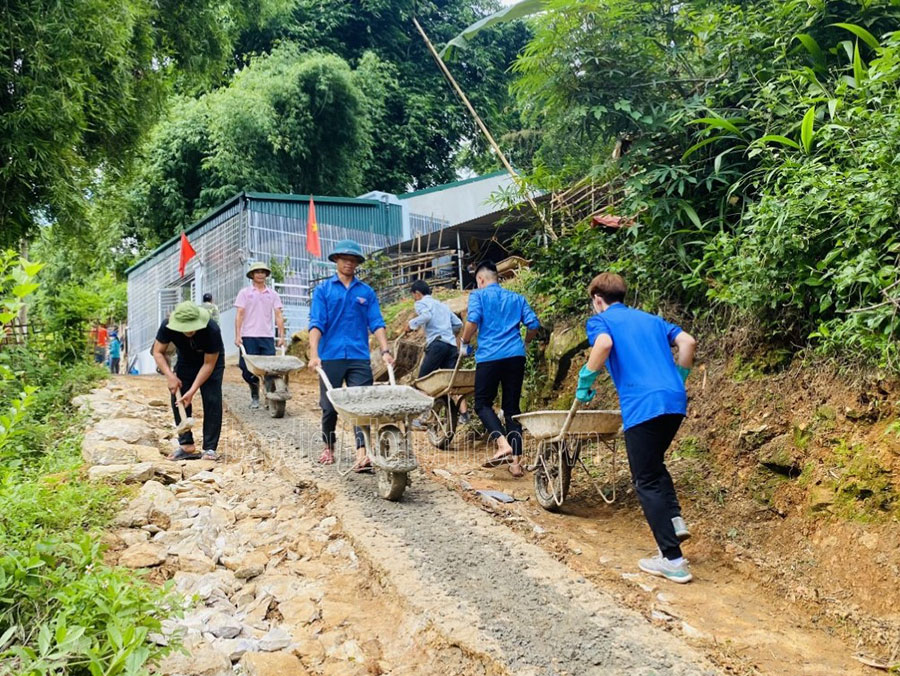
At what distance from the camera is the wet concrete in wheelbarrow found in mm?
2701

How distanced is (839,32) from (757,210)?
1.79m

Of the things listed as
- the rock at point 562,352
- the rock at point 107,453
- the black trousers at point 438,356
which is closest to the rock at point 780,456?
the rock at point 562,352

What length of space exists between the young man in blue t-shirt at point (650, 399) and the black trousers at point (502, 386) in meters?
1.75

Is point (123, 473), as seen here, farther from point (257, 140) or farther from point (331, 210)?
point (257, 140)

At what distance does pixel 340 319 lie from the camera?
5332 mm

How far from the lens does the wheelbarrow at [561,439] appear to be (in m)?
4.13

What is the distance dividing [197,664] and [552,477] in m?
2.66

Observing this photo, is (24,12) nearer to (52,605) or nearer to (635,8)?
(635,8)

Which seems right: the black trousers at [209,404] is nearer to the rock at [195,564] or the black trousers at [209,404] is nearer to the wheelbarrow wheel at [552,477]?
the rock at [195,564]

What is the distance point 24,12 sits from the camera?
6.69 metres

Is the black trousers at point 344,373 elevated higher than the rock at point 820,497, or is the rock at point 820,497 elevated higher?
the black trousers at point 344,373

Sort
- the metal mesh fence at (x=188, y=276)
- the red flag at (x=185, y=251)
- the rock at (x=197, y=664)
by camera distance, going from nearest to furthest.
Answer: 1. the rock at (x=197, y=664)
2. the metal mesh fence at (x=188, y=276)
3. the red flag at (x=185, y=251)

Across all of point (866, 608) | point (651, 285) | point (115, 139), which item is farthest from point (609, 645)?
point (115, 139)

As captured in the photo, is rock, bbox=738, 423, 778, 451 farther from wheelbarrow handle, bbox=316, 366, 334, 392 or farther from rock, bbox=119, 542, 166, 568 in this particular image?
rock, bbox=119, 542, 166, 568
